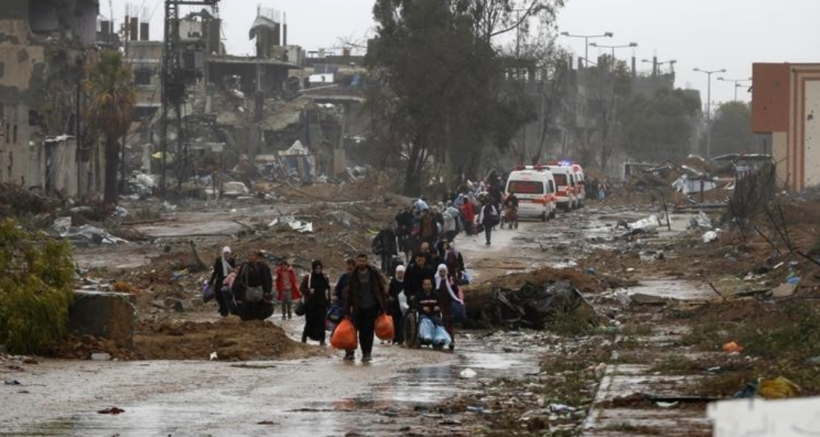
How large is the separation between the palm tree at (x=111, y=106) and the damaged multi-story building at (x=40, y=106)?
227 cm

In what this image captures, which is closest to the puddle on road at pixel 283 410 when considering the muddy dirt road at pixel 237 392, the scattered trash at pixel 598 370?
the muddy dirt road at pixel 237 392

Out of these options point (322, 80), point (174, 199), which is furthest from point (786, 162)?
point (322, 80)

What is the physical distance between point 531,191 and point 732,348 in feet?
139

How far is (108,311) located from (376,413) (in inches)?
288

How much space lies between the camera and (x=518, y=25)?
269ft

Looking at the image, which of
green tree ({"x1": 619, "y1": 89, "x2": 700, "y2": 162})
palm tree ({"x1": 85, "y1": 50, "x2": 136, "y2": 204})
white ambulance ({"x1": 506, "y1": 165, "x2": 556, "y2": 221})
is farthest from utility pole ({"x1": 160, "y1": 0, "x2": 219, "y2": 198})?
green tree ({"x1": 619, "y1": 89, "x2": 700, "y2": 162})

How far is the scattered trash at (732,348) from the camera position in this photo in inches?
725

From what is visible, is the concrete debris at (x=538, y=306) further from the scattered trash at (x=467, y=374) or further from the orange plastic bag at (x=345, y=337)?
the scattered trash at (x=467, y=374)

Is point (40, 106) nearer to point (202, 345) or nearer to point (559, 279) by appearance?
point (559, 279)

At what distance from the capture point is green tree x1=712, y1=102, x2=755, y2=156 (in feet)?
588

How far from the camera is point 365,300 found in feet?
65.0

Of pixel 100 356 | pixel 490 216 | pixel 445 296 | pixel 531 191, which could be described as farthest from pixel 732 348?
pixel 531 191

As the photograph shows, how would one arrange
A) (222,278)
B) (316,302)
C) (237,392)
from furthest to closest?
(222,278) → (316,302) → (237,392)

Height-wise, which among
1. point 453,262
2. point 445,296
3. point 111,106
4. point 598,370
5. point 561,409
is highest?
point 111,106
